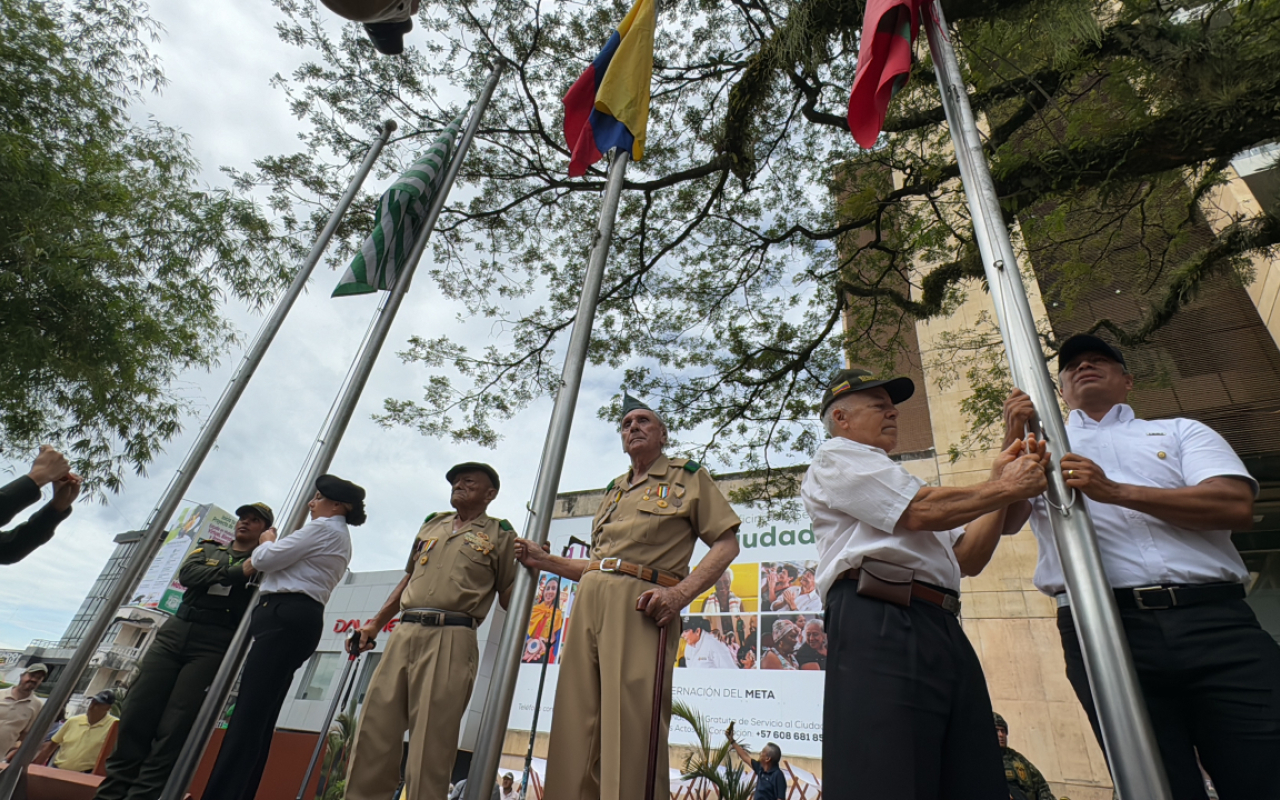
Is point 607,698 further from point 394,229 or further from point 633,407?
point 394,229

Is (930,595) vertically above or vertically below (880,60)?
below

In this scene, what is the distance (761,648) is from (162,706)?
1107 cm

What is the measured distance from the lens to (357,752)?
2.79 metres

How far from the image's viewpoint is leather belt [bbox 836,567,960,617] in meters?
1.76

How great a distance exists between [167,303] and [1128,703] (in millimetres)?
8955

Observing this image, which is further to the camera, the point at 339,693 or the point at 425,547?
the point at 339,693

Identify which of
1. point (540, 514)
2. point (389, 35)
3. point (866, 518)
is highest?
point (389, 35)

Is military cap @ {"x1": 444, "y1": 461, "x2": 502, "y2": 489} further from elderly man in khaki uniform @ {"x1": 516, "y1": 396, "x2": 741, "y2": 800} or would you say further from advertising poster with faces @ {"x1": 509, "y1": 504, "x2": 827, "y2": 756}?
advertising poster with faces @ {"x1": 509, "y1": 504, "x2": 827, "y2": 756}

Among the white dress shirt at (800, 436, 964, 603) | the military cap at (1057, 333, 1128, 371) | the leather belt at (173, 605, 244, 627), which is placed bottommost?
the leather belt at (173, 605, 244, 627)

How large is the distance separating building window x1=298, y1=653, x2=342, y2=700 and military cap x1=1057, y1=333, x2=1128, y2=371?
24732 millimetres

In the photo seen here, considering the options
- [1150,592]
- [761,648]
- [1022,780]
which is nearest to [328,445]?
[1150,592]

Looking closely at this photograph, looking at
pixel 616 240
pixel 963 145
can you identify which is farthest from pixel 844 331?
pixel 963 145

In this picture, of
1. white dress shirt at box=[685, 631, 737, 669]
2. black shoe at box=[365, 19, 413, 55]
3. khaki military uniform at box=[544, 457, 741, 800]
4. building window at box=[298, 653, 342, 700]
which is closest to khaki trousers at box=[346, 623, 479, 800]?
khaki military uniform at box=[544, 457, 741, 800]

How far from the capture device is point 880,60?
2980 mm
